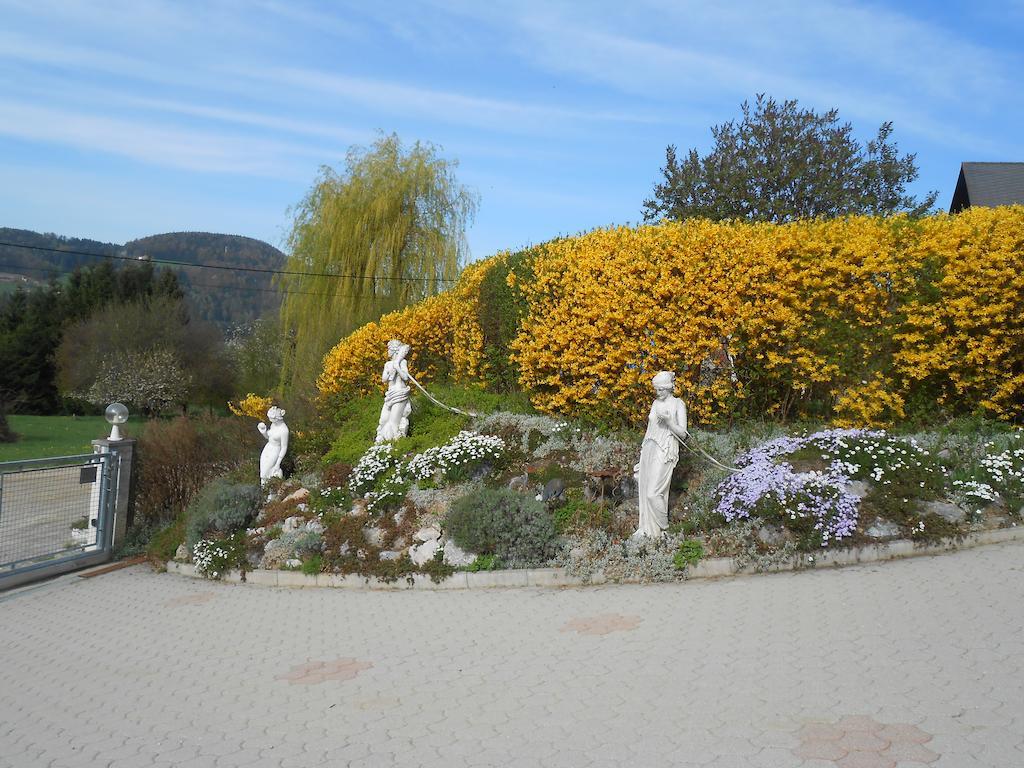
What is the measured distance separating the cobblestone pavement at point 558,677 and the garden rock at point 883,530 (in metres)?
0.38

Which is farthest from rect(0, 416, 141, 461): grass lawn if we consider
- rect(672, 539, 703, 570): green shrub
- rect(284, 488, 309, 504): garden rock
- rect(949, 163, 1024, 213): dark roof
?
rect(949, 163, 1024, 213): dark roof

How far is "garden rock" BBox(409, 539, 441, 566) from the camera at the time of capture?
8.80 meters

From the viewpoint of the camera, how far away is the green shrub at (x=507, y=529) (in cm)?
840

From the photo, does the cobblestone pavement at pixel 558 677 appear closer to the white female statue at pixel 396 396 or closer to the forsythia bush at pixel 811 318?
the forsythia bush at pixel 811 318

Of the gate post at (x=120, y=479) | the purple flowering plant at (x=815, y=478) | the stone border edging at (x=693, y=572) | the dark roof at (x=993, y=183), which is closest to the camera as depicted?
the stone border edging at (x=693, y=572)

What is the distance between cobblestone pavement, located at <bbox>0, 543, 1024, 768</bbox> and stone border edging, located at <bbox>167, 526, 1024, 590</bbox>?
0.65 feet

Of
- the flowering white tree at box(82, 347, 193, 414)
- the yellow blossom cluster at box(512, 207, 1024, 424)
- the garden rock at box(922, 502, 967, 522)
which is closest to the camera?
the garden rock at box(922, 502, 967, 522)

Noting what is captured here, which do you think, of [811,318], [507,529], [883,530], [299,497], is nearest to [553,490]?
[507,529]

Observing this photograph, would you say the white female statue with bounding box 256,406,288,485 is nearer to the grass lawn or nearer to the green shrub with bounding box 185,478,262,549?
the green shrub with bounding box 185,478,262,549

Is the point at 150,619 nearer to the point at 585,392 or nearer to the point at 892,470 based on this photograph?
the point at 585,392

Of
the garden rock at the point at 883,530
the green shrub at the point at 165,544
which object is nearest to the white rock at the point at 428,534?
the green shrub at the point at 165,544

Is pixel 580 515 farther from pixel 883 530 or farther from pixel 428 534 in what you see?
pixel 883 530

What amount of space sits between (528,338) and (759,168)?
1102 centimetres

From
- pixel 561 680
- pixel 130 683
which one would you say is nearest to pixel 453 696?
pixel 561 680
